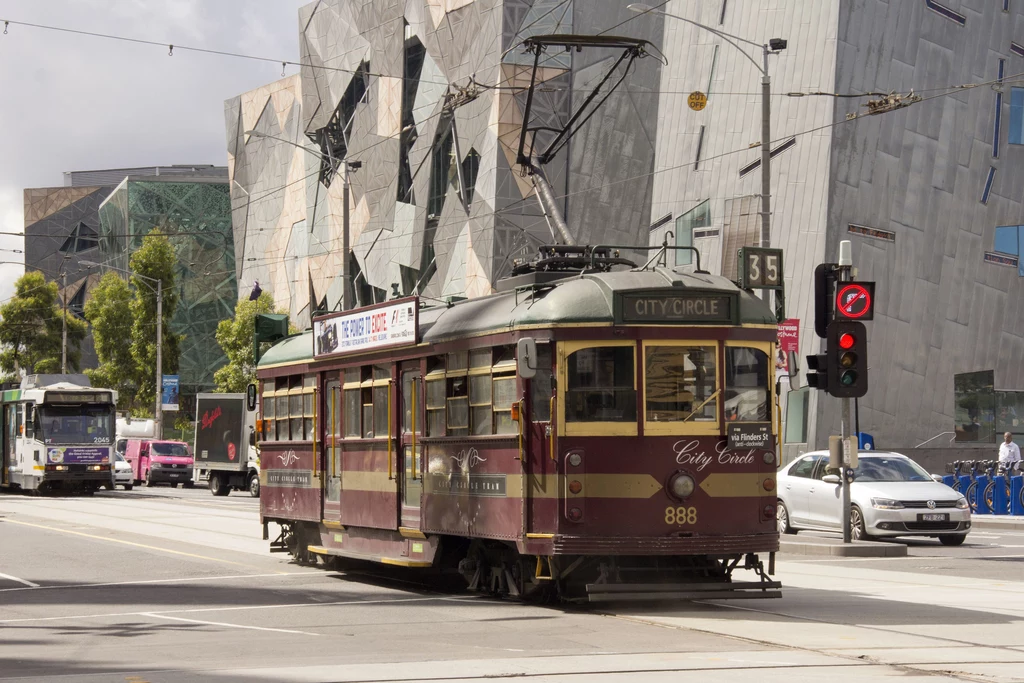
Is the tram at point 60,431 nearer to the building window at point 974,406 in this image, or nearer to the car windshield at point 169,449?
the car windshield at point 169,449

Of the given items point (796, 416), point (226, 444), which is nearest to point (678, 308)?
point (796, 416)

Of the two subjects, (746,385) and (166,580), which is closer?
(746,385)

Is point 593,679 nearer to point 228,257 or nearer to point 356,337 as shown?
point 356,337

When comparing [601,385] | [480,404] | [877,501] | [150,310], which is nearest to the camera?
[601,385]

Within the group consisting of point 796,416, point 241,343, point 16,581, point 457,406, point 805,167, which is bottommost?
point 16,581

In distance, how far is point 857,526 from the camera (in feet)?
75.6

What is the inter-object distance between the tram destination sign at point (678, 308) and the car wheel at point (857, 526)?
1038cm

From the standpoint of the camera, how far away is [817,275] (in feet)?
55.9

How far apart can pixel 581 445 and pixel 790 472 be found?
1245cm

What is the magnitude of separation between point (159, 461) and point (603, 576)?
44426 mm

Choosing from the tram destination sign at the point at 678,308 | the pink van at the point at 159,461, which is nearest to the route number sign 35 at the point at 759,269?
the tram destination sign at the point at 678,308

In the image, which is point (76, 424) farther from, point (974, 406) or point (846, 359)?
point (846, 359)

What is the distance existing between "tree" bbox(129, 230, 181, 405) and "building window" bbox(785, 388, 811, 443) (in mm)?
35878

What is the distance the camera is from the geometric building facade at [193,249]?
89438 millimetres
